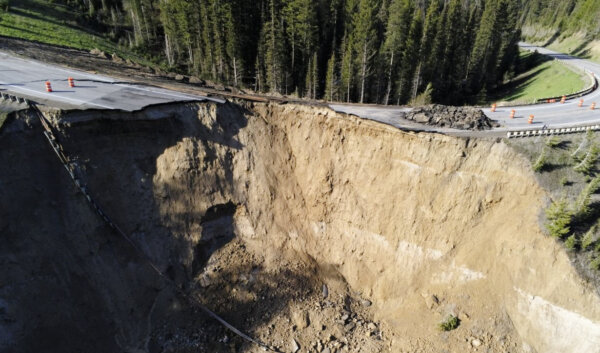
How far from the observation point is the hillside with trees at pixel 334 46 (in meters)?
31.4

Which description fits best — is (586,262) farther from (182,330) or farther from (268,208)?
(182,330)

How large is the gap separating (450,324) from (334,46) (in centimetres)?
Answer: 2866

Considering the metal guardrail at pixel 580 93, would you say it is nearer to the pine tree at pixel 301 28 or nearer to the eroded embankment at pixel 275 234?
the eroded embankment at pixel 275 234

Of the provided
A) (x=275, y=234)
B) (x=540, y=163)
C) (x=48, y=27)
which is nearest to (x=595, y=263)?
(x=540, y=163)

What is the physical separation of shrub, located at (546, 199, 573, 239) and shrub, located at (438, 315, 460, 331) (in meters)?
5.98

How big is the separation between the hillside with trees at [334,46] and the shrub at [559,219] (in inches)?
721

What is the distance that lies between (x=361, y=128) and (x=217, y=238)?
10.6m

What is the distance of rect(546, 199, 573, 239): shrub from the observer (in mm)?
13453

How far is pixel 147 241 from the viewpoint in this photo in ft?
55.9

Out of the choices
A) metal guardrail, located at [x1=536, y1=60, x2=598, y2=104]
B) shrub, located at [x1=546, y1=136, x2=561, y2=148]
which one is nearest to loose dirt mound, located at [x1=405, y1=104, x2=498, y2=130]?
shrub, located at [x1=546, y1=136, x2=561, y2=148]

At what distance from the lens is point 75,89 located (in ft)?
58.0

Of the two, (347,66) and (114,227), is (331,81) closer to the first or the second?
(347,66)

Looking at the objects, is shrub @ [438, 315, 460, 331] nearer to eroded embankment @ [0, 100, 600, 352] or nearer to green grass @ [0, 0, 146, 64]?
eroded embankment @ [0, 100, 600, 352]

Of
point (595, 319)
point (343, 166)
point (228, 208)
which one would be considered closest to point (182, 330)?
point (228, 208)
